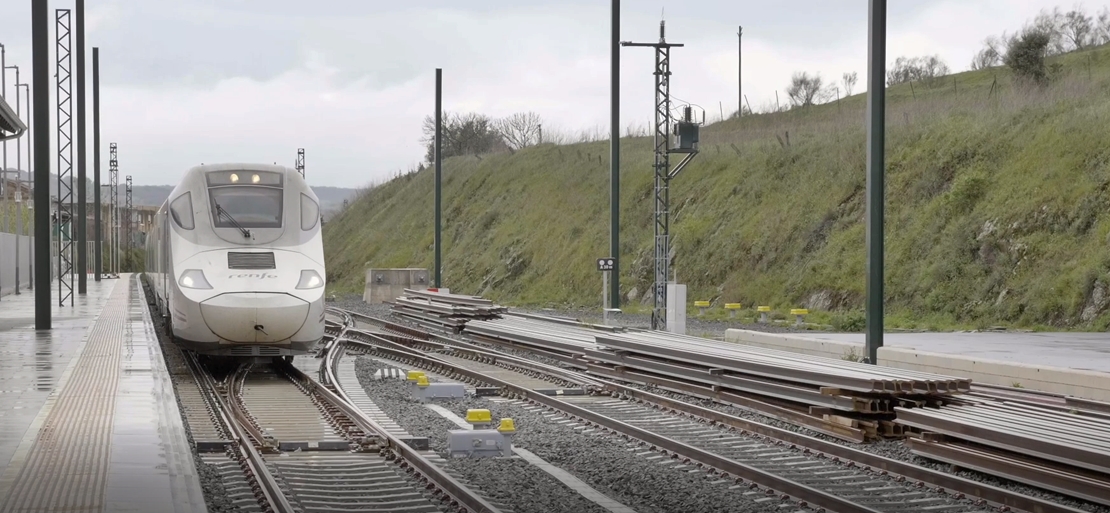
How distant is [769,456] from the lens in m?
11.6

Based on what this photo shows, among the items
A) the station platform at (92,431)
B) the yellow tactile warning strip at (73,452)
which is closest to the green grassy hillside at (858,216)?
the station platform at (92,431)

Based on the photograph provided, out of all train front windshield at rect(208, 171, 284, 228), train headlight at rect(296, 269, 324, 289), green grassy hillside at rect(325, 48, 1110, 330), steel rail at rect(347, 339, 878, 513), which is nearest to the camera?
steel rail at rect(347, 339, 878, 513)

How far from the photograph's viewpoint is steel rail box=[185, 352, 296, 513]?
9219mm

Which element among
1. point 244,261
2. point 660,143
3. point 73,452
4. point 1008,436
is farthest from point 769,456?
point 660,143

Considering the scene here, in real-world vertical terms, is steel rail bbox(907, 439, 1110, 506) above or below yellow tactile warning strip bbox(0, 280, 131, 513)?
below

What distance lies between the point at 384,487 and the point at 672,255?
34959 millimetres

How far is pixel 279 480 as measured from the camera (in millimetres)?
10398

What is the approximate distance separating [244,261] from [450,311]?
43.9ft

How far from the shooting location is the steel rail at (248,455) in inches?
363

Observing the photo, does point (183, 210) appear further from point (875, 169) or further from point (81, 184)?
point (81, 184)

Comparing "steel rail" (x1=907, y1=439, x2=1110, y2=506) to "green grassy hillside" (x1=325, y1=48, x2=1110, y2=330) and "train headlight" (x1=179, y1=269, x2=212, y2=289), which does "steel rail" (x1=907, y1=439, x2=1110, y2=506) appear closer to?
"train headlight" (x1=179, y1=269, x2=212, y2=289)

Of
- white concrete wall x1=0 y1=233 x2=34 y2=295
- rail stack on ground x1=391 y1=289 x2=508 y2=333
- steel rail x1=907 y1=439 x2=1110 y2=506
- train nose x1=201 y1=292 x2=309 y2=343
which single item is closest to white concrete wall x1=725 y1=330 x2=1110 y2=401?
steel rail x1=907 y1=439 x2=1110 y2=506

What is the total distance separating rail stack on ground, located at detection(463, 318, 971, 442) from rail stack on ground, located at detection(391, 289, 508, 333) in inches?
339

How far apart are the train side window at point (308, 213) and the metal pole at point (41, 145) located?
338 inches
